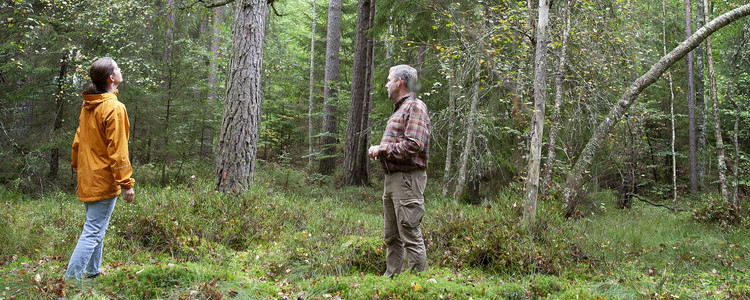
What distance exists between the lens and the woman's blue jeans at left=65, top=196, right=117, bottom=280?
3.47m

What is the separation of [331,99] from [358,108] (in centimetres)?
140

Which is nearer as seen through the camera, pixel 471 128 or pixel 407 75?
pixel 407 75

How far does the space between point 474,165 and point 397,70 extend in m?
6.16

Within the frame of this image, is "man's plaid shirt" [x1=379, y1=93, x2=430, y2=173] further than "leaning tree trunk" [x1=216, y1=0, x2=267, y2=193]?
No

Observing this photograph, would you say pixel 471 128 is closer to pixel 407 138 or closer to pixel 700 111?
pixel 407 138

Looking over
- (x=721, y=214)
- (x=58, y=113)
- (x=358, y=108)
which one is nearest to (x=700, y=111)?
(x=721, y=214)

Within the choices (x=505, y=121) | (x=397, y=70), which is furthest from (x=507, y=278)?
(x=505, y=121)

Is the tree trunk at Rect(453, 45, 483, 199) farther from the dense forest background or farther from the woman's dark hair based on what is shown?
the woman's dark hair

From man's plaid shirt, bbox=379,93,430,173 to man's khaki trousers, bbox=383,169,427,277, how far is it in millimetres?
91

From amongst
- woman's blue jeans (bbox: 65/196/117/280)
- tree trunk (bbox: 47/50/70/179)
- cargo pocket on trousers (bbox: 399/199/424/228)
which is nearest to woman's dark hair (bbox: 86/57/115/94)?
woman's blue jeans (bbox: 65/196/117/280)

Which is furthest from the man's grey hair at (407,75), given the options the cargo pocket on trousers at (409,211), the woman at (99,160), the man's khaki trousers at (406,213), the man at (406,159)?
the woman at (99,160)

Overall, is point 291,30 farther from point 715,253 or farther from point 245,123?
point 715,253

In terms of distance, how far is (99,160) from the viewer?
11.6 feet

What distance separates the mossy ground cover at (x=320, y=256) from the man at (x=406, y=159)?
390mm
